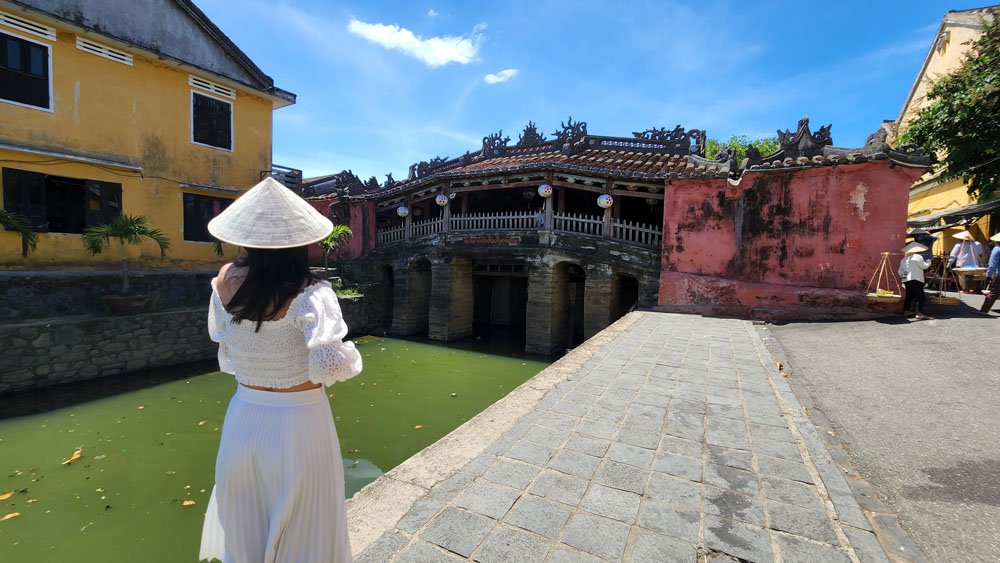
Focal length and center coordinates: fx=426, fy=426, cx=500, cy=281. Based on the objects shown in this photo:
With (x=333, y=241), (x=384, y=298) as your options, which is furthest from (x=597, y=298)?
(x=333, y=241)

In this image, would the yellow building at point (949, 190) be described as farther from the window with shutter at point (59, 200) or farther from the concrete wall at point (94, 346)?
the window with shutter at point (59, 200)

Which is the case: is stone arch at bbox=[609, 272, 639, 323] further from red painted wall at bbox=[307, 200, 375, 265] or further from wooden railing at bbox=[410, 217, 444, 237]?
red painted wall at bbox=[307, 200, 375, 265]

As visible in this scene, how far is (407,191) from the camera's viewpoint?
15234 millimetres

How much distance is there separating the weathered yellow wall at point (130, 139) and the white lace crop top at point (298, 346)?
41.4ft

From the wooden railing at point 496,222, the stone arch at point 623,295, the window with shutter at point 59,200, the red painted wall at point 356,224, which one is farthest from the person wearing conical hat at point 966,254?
the window with shutter at point 59,200

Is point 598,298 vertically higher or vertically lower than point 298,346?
lower

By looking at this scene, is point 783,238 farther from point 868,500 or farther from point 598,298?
point 868,500

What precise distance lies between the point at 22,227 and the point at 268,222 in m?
11.7

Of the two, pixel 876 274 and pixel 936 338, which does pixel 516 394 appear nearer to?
pixel 936 338

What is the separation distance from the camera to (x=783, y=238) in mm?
9102

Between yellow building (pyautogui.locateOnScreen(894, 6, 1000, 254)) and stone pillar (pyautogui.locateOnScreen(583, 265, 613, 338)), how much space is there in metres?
10.0

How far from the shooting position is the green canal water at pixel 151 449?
4.02m

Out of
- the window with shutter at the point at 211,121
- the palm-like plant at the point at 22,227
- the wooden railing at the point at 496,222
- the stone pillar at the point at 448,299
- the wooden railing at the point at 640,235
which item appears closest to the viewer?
the palm-like plant at the point at 22,227

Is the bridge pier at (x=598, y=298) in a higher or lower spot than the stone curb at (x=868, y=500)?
higher
